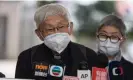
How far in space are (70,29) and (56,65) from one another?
0.23 m

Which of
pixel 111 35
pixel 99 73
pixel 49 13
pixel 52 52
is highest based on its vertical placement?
pixel 49 13

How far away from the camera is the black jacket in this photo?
1996mm

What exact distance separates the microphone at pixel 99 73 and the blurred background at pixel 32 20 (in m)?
0.30

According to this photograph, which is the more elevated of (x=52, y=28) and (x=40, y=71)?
(x=52, y=28)

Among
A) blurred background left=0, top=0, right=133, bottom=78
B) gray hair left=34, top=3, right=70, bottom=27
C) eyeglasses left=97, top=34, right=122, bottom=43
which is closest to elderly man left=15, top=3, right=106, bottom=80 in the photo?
gray hair left=34, top=3, right=70, bottom=27

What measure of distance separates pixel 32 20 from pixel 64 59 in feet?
1.52

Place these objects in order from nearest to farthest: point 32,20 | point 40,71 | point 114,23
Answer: point 40,71 → point 114,23 → point 32,20

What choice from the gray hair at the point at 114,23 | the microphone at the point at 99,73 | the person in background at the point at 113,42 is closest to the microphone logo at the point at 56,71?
the microphone at the point at 99,73

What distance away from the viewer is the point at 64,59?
2023 mm

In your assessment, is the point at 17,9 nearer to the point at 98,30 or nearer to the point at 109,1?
the point at 109,1

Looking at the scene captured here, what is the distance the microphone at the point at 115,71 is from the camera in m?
2.02

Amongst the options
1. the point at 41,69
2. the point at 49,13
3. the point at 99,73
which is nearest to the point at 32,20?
the point at 49,13

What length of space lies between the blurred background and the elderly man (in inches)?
9.2

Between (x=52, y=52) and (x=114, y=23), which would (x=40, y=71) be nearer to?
(x=52, y=52)
